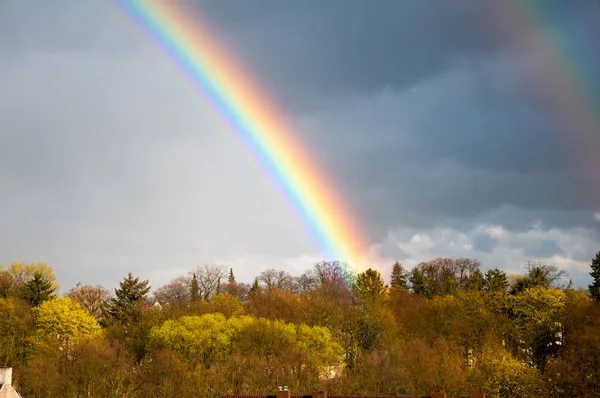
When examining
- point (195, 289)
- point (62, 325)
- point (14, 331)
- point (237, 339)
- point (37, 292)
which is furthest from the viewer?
point (195, 289)

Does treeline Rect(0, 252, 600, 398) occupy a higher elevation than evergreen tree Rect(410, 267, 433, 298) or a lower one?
lower

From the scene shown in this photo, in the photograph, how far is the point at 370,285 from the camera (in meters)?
110

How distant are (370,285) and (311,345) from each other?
39.0 metres

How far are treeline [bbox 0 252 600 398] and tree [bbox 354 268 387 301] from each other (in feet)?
14.5

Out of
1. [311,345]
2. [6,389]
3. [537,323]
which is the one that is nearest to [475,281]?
[537,323]

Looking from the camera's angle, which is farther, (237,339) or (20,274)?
(20,274)

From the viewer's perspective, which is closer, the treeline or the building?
the building

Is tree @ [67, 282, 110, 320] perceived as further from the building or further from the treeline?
the building

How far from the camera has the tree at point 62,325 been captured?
78438mm

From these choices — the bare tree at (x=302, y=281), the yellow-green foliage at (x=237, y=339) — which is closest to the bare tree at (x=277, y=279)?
the bare tree at (x=302, y=281)

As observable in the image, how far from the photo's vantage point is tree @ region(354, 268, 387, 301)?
104 meters

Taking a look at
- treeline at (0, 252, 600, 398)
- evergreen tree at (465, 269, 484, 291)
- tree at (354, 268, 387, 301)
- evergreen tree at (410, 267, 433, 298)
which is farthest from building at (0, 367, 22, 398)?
evergreen tree at (410, 267, 433, 298)

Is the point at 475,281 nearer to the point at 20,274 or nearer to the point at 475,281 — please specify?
the point at 475,281

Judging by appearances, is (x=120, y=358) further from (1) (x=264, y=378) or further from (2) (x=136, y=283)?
(2) (x=136, y=283)
